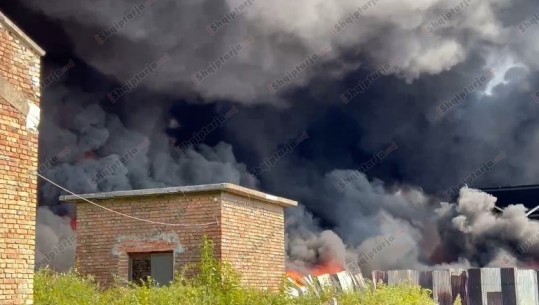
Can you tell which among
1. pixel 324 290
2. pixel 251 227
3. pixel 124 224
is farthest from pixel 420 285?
pixel 124 224

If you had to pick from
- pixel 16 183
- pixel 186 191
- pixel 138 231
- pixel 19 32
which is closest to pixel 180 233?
pixel 186 191

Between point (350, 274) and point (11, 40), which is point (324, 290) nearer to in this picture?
point (350, 274)

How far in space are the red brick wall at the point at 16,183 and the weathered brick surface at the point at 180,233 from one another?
223 inches

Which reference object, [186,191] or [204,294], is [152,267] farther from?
[204,294]

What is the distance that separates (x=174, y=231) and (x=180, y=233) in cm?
17

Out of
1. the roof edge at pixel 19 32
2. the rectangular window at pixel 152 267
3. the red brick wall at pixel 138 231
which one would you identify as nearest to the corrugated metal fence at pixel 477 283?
the red brick wall at pixel 138 231

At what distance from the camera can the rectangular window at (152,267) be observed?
1585 centimetres

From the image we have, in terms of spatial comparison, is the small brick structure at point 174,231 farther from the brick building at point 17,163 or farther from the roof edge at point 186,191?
the brick building at point 17,163

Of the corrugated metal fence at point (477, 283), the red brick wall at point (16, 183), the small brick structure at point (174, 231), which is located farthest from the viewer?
the corrugated metal fence at point (477, 283)

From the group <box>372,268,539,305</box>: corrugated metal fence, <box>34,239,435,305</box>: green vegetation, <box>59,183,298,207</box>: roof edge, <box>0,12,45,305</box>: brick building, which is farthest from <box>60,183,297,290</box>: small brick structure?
<box>0,12,45,305</box>: brick building

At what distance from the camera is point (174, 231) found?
15781 millimetres

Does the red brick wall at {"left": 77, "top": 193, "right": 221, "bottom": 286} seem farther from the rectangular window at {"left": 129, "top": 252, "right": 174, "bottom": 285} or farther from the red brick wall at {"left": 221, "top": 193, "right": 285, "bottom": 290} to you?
the red brick wall at {"left": 221, "top": 193, "right": 285, "bottom": 290}

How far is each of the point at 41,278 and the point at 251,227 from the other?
5.67 metres

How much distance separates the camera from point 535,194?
28688 millimetres
